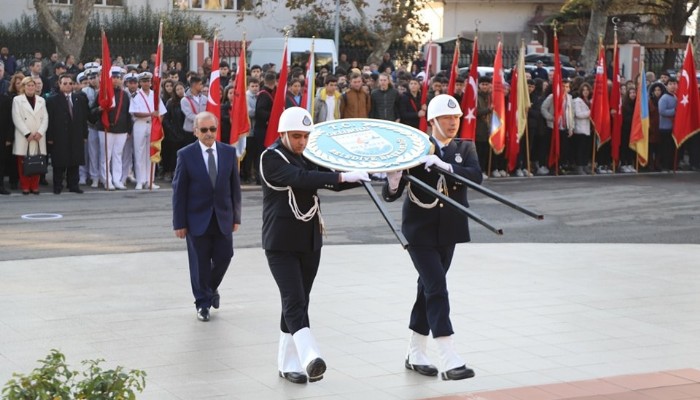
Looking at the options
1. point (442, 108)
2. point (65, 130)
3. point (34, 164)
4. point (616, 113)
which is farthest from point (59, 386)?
point (616, 113)

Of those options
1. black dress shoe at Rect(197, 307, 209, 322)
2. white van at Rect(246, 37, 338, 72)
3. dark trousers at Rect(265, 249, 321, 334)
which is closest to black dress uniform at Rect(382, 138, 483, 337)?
dark trousers at Rect(265, 249, 321, 334)

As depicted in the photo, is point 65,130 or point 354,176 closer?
point 354,176

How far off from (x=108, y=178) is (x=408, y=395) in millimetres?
12371

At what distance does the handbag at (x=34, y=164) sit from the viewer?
60.2 feet

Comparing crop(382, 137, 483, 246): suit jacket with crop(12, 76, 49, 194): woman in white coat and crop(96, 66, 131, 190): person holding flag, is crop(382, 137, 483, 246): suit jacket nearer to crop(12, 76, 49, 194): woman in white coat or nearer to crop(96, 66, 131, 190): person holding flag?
crop(12, 76, 49, 194): woman in white coat

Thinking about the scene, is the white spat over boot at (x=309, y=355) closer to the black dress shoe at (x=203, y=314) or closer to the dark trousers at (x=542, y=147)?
the black dress shoe at (x=203, y=314)


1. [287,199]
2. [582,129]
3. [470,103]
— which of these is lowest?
[582,129]

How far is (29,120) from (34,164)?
0.67 meters

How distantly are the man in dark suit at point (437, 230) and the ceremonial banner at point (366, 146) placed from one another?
134 millimetres

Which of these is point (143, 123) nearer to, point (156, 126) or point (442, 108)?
point (156, 126)

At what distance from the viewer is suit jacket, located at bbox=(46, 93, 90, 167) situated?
18625 millimetres

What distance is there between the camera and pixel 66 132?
18719 millimetres

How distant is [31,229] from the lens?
15367 mm

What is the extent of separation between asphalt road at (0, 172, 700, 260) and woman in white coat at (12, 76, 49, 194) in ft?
2.56
